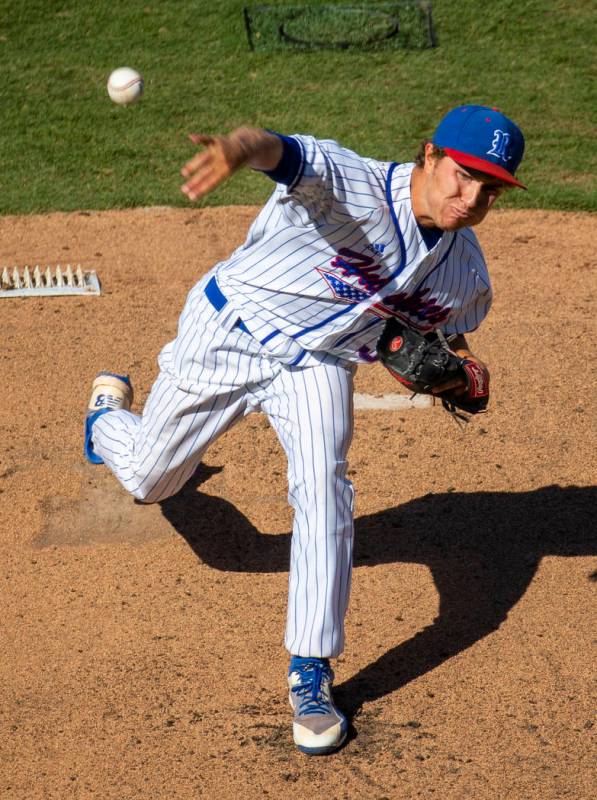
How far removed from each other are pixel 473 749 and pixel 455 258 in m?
1.49

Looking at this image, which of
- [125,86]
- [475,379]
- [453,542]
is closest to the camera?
[475,379]

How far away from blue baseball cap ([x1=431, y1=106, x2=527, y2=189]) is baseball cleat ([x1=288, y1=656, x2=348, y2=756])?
155 centimetres

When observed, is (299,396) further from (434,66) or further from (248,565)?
(434,66)

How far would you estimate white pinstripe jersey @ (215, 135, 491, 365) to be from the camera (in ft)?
10.3

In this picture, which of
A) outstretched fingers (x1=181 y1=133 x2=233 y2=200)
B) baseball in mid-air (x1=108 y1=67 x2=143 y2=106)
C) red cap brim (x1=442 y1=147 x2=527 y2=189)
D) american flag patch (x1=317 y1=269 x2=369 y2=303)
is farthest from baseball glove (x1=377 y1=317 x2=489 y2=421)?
baseball in mid-air (x1=108 y1=67 x2=143 y2=106)

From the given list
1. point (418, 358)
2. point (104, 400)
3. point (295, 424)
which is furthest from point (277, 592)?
point (418, 358)

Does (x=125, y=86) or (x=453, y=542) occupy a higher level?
(x=125, y=86)

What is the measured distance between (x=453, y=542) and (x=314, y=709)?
120 centimetres

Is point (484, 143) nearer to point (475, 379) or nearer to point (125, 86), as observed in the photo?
point (475, 379)

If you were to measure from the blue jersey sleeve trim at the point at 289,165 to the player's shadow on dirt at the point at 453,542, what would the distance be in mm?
1694

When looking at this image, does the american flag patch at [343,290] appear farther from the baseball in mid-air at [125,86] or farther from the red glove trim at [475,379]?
the baseball in mid-air at [125,86]

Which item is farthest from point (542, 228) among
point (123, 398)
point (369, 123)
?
point (123, 398)

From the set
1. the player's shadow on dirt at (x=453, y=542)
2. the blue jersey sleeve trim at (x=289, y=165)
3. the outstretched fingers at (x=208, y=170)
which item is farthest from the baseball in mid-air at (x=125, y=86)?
the outstretched fingers at (x=208, y=170)

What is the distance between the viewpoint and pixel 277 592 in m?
4.09
